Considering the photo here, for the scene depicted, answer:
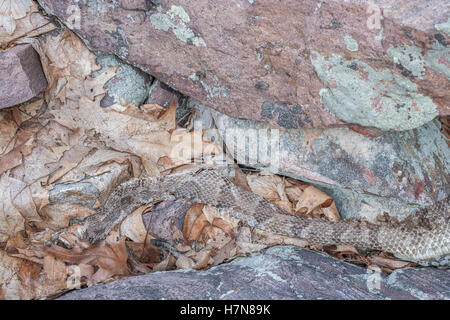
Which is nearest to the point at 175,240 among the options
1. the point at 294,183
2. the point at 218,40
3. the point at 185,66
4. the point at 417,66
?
the point at 294,183

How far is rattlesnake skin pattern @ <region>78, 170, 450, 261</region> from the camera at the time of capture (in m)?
2.97

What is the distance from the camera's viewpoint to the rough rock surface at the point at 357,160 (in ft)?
9.80

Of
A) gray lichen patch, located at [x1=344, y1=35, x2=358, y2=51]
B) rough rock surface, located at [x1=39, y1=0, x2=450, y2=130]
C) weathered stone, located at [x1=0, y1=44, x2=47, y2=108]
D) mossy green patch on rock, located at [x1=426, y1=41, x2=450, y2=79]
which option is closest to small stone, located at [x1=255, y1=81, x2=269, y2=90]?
rough rock surface, located at [x1=39, y1=0, x2=450, y2=130]

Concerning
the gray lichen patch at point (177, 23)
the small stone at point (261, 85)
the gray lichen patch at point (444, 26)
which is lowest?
the small stone at point (261, 85)

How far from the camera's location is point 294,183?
11.4ft

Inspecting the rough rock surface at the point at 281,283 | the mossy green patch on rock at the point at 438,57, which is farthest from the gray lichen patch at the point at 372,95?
the rough rock surface at the point at 281,283

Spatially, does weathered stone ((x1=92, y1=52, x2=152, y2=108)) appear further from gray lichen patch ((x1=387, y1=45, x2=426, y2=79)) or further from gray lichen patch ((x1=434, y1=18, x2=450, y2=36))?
gray lichen patch ((x1=434, y1=18, x2=450, y2=36))

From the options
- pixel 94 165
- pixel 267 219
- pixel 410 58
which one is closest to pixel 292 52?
pixel 410 58

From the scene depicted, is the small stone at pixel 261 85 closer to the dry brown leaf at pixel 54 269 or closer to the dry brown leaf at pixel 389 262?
the dry brown leaf at pixel 389 262

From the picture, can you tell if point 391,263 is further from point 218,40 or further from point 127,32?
point 127,32

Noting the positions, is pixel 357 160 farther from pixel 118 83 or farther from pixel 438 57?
pixel 118 83

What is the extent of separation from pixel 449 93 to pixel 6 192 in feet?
10.4

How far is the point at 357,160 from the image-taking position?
9.98ft

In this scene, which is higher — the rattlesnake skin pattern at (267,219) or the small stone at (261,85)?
the small stone at (261,85)
